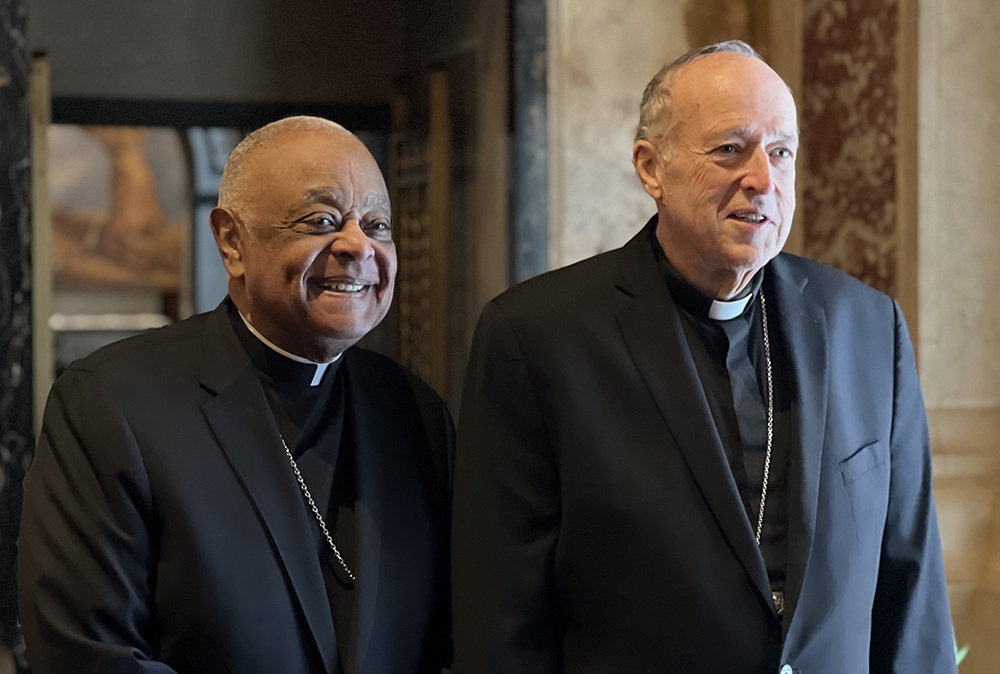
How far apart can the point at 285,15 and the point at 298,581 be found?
5912 millimetres

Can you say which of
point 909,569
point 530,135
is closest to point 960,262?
point 530,135

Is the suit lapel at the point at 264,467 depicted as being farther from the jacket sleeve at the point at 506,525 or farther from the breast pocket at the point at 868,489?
the breast pocket at the point at 868,489

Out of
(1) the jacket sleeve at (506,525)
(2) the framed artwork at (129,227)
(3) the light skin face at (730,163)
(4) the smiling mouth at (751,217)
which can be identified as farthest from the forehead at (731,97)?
(2) the framed artwork at (129,227)

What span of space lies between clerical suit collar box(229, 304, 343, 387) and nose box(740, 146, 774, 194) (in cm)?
85

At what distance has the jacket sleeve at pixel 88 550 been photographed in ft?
6.81

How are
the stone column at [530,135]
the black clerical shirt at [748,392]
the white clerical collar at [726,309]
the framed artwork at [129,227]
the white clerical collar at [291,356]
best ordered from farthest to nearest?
the framed artwork at [129,227]
the stone column at [530,135]
the white clerical collar at [291,356]
the white clerical collar at [726,309]
the black clerical shirt at [748,392]

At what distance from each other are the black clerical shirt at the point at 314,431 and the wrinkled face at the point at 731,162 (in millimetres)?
784

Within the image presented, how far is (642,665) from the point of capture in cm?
210

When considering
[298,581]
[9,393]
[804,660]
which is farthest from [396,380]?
[9,393]

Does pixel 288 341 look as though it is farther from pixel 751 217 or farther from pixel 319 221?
pixel 751 217

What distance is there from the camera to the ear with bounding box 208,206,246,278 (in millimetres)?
2334

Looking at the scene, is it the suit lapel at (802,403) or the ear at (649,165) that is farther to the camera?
the ear at (649,165)

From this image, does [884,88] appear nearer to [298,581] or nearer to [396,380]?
[396,380]

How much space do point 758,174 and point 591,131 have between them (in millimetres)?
2736
